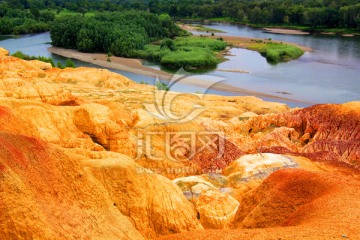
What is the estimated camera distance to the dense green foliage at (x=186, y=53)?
91625mm

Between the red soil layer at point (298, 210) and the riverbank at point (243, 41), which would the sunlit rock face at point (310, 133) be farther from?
the riverbank at point (243, 41)

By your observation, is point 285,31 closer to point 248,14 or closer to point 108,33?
point 248,14

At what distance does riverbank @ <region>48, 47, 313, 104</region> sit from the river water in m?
1.80

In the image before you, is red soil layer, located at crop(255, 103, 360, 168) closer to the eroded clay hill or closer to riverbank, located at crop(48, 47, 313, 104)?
the eroded clay hill

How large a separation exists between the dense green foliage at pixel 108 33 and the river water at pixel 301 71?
6.54m

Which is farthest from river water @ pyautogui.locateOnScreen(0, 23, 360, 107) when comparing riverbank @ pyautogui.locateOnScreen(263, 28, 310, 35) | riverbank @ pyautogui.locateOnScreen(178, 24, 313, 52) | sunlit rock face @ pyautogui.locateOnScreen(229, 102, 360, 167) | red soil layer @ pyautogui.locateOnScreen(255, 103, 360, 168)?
sunlit rock face @ pyautogui.locateOnScreen(229, 102, 360, 167)

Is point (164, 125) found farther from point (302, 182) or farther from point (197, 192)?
point (302, 182)

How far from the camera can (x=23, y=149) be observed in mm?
15438

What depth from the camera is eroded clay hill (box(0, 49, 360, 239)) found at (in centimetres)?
1447

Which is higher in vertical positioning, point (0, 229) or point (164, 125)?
point (0, 229)

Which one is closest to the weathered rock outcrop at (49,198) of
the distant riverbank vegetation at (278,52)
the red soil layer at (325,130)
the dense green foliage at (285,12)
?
the red soil layer at (325,130)

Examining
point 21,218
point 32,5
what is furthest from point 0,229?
point 32,5

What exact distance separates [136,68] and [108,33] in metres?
22.0

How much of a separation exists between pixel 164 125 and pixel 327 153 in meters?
12.1
